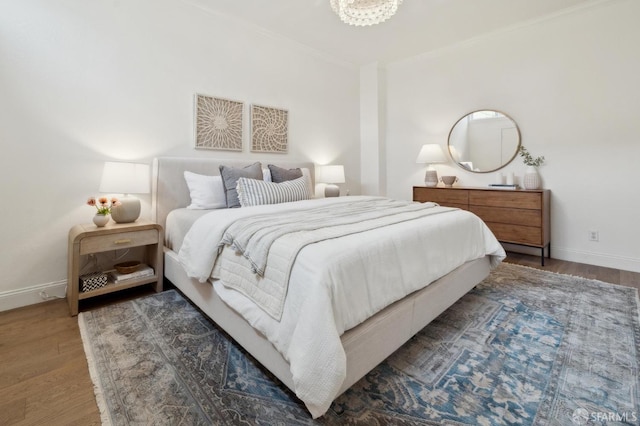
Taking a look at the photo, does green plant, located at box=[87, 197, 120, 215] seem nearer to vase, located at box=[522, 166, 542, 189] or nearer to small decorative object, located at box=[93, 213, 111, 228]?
small decorative object, located at box=[93, 213, 111, 228]

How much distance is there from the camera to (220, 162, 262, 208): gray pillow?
2.66 m

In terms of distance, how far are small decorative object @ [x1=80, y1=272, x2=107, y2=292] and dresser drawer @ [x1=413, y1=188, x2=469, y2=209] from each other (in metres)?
3.60

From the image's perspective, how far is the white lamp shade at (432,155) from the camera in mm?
4055

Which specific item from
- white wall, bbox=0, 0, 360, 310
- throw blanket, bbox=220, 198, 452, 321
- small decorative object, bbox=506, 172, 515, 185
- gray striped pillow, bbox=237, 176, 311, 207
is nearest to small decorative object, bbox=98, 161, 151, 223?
white wall, bbox=0, 0, 360, 310

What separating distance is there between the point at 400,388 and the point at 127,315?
185cm

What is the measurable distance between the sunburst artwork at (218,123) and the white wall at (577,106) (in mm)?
2977

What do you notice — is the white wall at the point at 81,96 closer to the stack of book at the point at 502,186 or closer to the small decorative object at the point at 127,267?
the small decorative object at the point at 127,267

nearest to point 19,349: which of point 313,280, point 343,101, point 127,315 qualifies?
point 127,315

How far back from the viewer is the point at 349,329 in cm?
126

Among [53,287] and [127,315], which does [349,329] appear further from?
[53,287]

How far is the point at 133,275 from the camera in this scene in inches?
92.1

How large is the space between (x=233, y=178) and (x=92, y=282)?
1.32 m

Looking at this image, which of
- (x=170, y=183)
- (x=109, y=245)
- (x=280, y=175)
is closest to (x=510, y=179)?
(x=280, y=175)

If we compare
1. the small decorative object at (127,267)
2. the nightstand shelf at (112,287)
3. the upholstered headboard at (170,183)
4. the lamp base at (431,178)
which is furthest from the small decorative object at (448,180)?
the small decorative object at (127,267)
